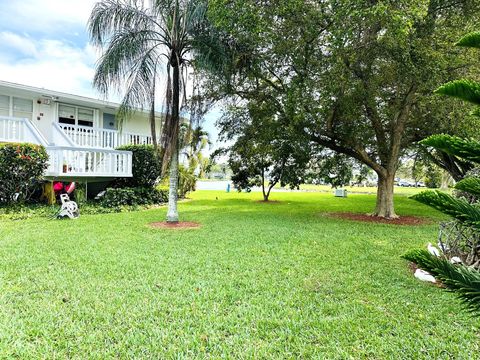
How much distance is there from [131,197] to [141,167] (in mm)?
1540

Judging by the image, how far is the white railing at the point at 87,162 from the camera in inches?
439

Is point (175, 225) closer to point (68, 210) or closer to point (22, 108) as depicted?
point (68, 210)

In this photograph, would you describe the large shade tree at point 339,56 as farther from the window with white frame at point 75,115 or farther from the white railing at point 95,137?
the window with white frame at point 75,115

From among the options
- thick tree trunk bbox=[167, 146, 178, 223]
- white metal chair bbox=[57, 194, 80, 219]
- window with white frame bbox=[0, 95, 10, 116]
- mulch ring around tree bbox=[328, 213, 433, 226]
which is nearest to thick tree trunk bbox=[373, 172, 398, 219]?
mulch ring around tree bbox=[328, 213, 433, 226]

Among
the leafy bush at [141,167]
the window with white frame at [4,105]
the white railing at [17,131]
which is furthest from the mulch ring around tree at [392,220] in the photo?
the window with white frame at [4,105]

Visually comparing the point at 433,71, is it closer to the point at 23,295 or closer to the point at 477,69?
the point at 477,69

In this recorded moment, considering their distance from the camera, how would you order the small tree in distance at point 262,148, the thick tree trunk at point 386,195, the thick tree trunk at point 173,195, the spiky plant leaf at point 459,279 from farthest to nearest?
the thick tree trunk at point 386,195 → the small tree in distance at point 262,148 → the thick tree trunk at point 173,195 → the spiky plant leaf at point 459,279

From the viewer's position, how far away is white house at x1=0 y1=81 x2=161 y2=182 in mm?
11477

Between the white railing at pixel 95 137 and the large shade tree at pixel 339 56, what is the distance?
6.06 m

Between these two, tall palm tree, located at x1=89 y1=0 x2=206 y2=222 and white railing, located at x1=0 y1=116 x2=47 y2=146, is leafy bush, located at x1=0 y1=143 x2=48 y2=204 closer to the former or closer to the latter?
white railing, located at x1=0 y1=116 x2=47 y2=146

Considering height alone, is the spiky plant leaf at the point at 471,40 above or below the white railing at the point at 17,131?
below

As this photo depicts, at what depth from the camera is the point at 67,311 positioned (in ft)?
11.5

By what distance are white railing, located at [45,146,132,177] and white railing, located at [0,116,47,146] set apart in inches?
55.6

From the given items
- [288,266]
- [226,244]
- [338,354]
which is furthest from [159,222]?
[338,354]
